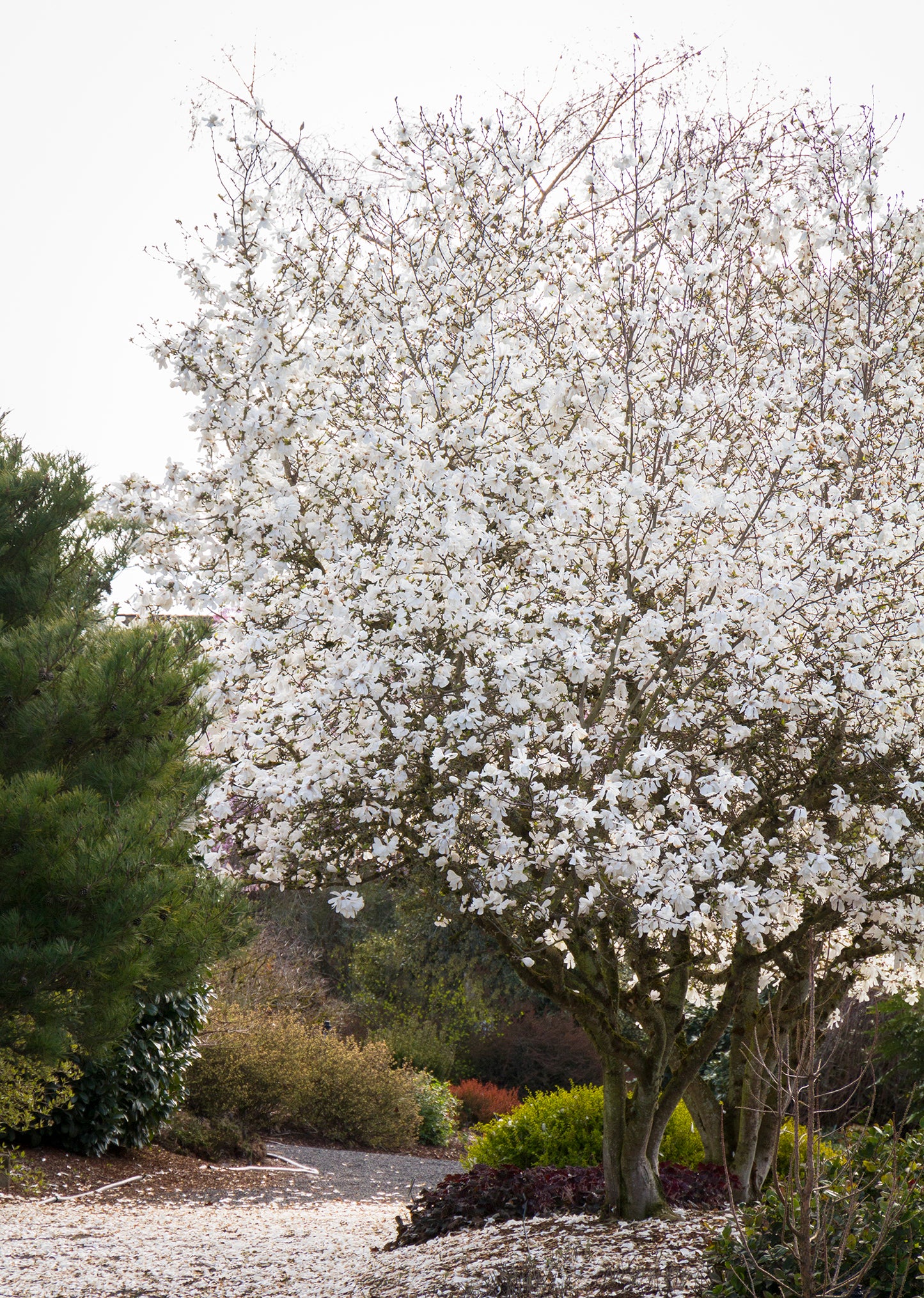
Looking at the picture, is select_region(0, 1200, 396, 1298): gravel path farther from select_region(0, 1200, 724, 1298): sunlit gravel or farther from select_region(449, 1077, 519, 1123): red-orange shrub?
select_region(449, 1077, 519, 1123): red-orange shrub

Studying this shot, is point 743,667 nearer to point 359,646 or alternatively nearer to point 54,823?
point 359,646

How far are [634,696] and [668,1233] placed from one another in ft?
8.20

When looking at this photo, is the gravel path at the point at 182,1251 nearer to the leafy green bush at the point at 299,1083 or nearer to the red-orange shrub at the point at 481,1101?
the leafy green bush at the point at 299,1083

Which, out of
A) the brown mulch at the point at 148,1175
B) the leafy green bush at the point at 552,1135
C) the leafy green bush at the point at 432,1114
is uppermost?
the leafy green bush at the point at 552,1135

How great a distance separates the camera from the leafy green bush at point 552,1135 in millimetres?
7203

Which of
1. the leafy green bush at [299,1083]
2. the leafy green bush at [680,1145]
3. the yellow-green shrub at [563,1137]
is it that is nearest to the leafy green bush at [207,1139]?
the leafy green bush at [299,1083]

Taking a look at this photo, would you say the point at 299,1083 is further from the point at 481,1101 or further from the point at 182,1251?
the point at 182,1251

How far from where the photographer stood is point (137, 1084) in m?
9.12

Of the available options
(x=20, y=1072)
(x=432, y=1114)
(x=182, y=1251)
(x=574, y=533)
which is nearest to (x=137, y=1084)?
(x=182, y=1251)

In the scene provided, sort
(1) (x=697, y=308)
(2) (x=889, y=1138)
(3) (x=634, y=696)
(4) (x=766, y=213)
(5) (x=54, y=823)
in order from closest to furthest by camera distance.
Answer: (5) (x=54, y=823), (3) (x=634, y=696), (2) (x=889, y=1138), (1) (x=697, y=308), (4) (x=766, y=213)

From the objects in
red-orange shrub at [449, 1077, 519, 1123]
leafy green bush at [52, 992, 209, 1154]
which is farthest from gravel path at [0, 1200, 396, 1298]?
red-orange shrub at [449, 1077, 519, 1123]

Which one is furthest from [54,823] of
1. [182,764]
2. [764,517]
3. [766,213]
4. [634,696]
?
[766,213]

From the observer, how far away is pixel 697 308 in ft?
18.6

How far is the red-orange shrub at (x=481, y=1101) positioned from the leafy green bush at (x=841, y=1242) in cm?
962
